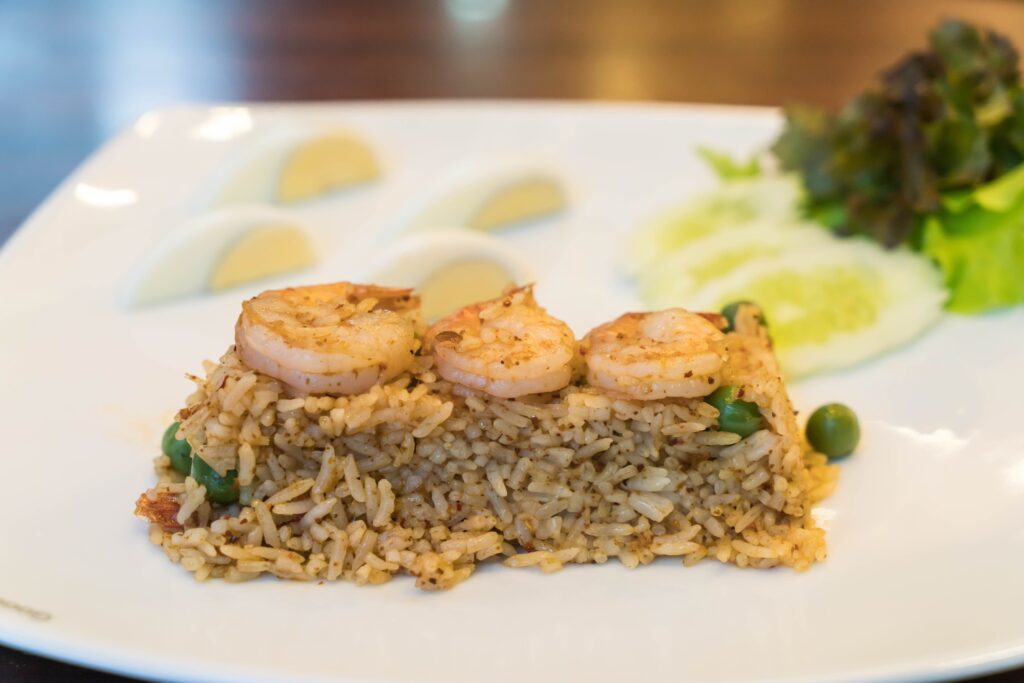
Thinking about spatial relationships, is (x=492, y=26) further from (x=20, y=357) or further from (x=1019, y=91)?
(x=20, y=357)

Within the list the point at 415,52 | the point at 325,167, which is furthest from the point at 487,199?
the point at 415,52

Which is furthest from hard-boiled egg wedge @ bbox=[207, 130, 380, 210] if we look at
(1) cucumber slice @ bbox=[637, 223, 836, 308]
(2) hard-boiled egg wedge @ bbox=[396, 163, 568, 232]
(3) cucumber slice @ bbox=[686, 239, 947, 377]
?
(3) cucumber slice @ bbox=[686, 239, 947, 377]

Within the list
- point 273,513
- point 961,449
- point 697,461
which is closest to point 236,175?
point 273,513

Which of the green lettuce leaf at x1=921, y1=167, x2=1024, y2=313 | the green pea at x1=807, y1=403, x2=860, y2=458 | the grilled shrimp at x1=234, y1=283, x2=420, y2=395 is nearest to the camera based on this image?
the grilled shrimp at x1=234, y1=283, x2=420, y2=395

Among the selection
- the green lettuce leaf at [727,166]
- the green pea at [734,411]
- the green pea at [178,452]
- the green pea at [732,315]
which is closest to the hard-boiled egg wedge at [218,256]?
the green pea at [178,452]

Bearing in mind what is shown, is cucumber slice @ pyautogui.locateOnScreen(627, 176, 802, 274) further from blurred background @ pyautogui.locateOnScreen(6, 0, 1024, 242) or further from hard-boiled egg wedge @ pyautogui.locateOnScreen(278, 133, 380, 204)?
blurred background @ pyautogui.locateOnScreen(6, 0, 1024, 242)

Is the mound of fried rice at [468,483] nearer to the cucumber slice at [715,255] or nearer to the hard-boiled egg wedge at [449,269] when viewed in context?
the hard-boiled egg wedge at [449,269]

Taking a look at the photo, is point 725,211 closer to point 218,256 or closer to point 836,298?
point 836,298
